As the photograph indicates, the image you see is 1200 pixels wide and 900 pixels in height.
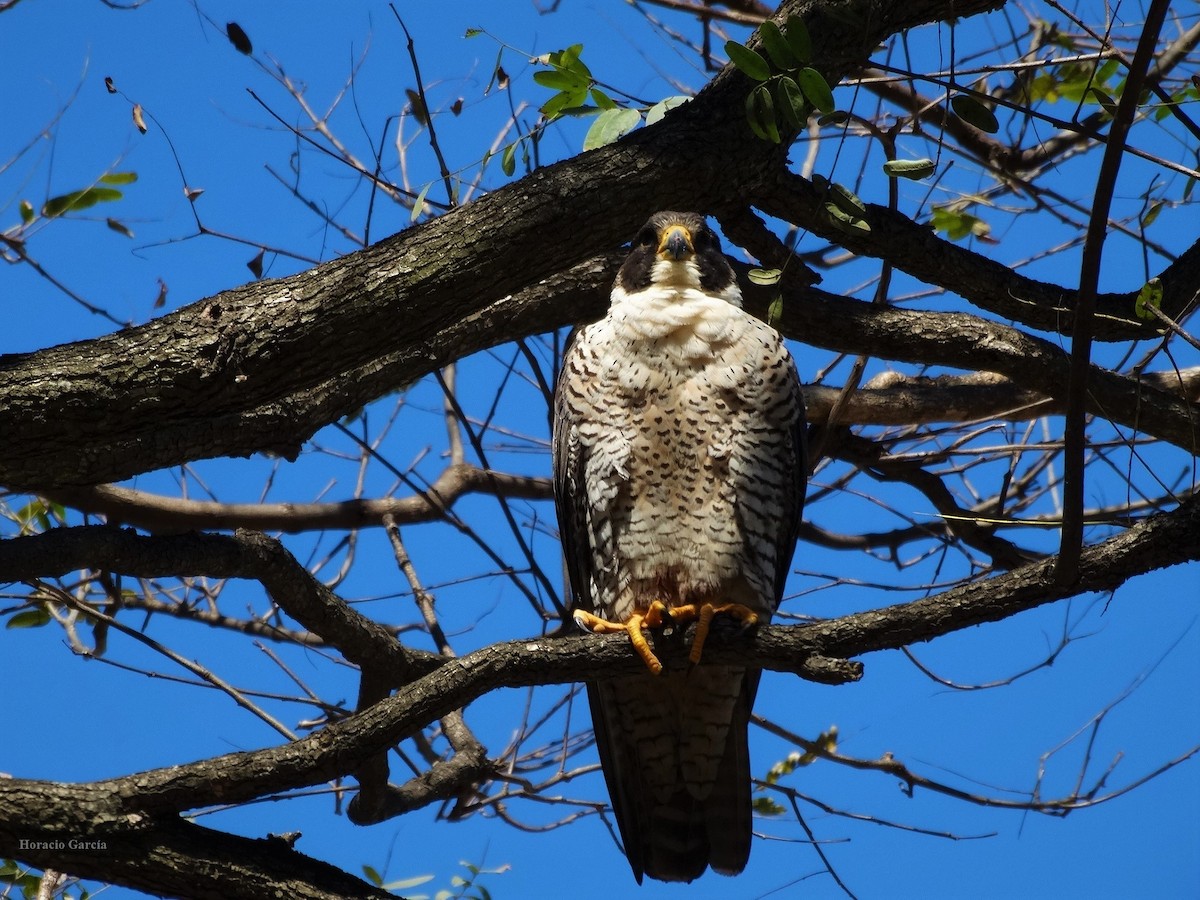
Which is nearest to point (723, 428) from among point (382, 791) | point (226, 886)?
point (382, 791)

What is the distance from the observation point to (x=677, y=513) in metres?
3.61

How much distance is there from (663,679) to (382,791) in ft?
3.35

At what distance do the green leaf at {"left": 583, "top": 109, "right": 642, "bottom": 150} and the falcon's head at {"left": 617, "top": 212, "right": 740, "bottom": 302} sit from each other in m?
0.39

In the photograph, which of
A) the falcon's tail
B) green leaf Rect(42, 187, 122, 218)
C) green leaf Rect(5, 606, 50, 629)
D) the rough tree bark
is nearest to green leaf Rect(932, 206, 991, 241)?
the rough tree bark

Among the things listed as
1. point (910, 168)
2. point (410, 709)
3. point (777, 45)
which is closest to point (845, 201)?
point (910, 168)

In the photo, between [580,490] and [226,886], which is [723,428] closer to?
[580,490]

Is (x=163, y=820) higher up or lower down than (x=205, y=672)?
lower down

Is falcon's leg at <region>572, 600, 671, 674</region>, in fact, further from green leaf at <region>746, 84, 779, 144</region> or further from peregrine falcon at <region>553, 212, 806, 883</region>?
green leaf at <region>746, 84, 779, 144</region>

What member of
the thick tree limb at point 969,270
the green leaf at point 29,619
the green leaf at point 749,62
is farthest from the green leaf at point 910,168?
the green leaf at point 29,619

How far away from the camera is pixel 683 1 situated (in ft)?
17.4

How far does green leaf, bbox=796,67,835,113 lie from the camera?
2.77 m

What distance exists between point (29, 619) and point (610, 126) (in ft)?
9.50

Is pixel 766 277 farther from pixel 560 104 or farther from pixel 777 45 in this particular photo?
pixel 560 104

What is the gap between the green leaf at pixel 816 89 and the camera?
9.08 ft
